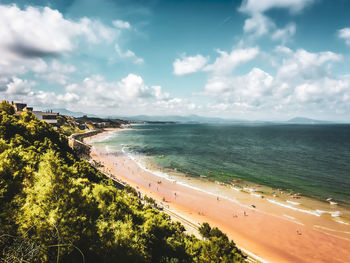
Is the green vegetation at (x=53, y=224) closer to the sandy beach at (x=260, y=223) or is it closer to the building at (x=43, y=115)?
the sandy beach at (x=260, y=223)

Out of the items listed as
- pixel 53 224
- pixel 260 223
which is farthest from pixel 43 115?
pixel 260 223

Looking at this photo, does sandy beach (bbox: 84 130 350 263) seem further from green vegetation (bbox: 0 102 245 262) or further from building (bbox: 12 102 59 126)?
building (bbox: 12 102 59 126)

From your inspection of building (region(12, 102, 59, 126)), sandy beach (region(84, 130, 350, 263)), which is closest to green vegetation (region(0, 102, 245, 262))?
sandy beach (region(84, 130, 350, 263))

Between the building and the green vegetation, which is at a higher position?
the building

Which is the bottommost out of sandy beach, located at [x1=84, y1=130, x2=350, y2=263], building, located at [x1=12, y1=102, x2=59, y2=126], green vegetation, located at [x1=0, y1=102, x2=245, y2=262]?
sandy beach, located at [x1=84, y1=130, x2=350, y2=263]

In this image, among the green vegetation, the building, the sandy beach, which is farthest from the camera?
the building

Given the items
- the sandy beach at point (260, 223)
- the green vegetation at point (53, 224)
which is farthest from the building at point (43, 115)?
the green vegetation at point (53, 224)

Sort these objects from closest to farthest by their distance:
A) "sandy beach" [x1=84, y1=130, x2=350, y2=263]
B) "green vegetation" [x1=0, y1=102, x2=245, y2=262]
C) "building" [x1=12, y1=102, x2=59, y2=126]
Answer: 1. "green vegetation" [x1=0, y1=102, x2=245, y2=262]
2. "sandy beach" [x1=84, y1=130, x2=350, y2=263]
3. "building" [x1=12, y1=102, x2=59, y2=126]

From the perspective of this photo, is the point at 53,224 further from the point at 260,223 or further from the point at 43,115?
the point at 43,115
